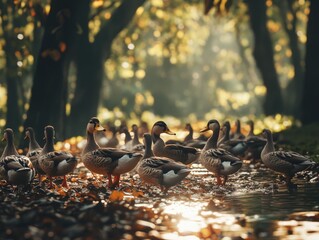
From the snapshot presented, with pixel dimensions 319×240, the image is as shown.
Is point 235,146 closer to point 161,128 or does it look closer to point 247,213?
point 161,128

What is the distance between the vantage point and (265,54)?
43750mm

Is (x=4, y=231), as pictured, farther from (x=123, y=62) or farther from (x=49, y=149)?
(x=123, y=62)

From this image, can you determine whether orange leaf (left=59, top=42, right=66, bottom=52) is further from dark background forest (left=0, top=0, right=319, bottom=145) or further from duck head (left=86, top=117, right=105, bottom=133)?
duck head (left=86, top=117, right=105, bottom=133)

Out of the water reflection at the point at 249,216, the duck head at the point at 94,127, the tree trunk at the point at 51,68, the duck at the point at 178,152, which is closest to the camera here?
the water reflection at the point at 249,216

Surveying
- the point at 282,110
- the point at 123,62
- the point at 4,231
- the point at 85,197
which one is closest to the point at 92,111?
the point at 123,62

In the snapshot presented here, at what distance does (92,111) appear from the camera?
124 feet

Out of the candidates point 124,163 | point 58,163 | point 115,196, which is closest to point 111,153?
point 124,163

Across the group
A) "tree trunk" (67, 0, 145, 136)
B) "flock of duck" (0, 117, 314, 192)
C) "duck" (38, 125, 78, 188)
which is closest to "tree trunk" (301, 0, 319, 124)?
"tree trunk" (67, 0, 145, 136)

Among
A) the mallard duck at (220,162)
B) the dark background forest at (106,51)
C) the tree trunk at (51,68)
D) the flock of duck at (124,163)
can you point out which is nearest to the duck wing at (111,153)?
the flock of duck at (124,163)

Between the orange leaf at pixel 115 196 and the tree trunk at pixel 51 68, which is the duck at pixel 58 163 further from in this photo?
the tree trunk at pixel 51 68

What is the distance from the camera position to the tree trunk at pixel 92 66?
36.6 meters

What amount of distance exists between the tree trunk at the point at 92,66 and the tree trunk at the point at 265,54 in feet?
27.7

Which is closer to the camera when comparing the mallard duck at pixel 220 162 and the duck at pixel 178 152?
the mallard duck at pixel 220 162

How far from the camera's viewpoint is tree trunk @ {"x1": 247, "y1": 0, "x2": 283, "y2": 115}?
141 feet
